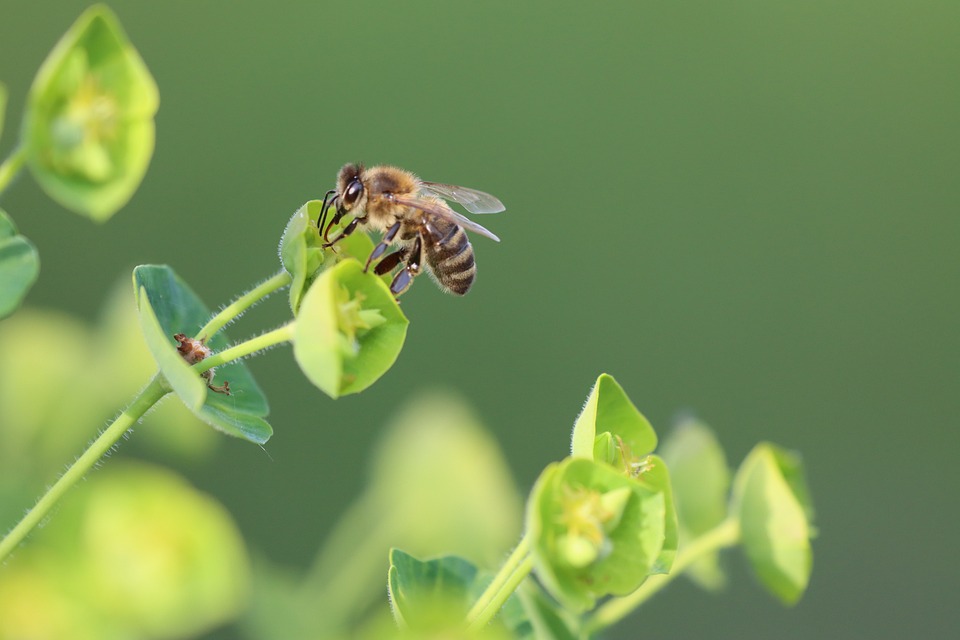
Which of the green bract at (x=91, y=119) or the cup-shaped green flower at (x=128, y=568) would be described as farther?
the cup-shaped green flower at (x=128, y=568)

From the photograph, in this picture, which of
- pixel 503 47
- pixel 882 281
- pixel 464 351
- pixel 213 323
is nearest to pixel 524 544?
pixel 213 323

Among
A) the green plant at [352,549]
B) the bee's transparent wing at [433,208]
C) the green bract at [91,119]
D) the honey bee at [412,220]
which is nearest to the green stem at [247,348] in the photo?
the green plant at [352,549]

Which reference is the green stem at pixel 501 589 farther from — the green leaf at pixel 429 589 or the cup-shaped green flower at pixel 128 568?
the cup-shaped green flower at pixel 128 568

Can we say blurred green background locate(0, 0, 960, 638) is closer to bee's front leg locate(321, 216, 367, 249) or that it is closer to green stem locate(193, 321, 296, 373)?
bee's front leg locate(321, 216, 367, 249)

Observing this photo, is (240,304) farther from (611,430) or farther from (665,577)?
(665,577)

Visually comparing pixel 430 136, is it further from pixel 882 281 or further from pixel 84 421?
pixel 84 421

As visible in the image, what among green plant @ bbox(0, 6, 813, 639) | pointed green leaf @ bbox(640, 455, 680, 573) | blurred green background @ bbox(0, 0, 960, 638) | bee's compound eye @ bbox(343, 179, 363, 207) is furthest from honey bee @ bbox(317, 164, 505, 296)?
blurred green background @ bbox(0, 0, 960, 638)
